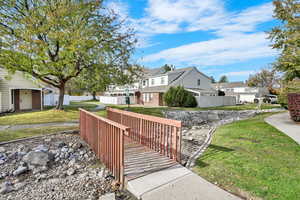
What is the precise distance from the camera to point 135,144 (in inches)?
209

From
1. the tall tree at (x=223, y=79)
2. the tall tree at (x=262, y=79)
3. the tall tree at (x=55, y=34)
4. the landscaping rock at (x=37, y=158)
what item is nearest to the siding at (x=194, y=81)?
the tall tree at (x=55, y=34)

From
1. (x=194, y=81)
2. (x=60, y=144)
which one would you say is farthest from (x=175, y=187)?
(x=194, y=81)

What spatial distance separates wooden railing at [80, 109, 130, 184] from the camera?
3.43 meters

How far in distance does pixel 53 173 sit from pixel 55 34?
26.9 ft

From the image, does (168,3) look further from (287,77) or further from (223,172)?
(287,77)

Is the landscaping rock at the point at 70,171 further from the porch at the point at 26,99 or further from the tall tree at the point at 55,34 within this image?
the porch at the point at 26,99

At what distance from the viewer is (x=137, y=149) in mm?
4871

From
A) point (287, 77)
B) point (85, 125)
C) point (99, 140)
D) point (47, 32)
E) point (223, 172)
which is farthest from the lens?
point (287, 77)

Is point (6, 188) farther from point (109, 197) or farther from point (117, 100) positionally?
point (117, 100)

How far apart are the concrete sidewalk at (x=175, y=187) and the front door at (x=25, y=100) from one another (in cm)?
1749

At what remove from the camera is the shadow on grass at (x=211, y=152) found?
399cm

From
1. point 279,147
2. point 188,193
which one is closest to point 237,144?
point 279,147

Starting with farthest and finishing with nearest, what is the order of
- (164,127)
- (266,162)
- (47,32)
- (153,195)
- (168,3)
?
(47,32) → (168,3) → (164,127) → (266,162) → (153,195)

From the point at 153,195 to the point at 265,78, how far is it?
4851 centimetres
